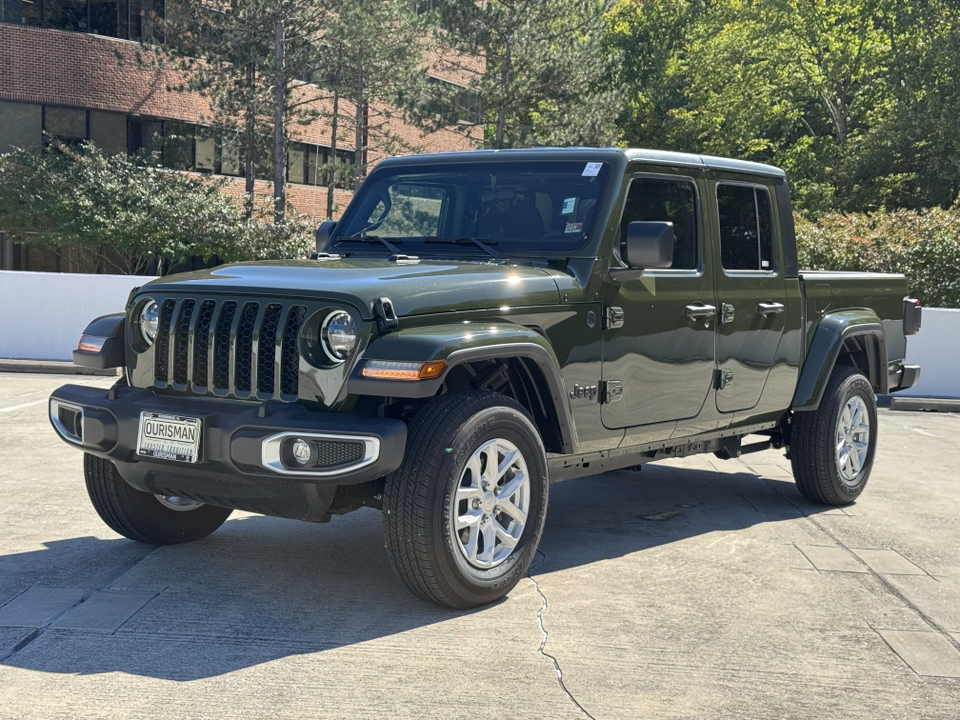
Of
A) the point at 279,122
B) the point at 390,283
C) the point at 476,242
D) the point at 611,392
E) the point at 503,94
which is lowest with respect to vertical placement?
the point at 611,392

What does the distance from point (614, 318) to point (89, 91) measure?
107ft

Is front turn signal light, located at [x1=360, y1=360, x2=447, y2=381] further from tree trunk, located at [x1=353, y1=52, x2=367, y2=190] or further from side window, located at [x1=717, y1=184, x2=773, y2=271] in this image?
tree trunk, located at [x1=353, y1=52, x2=367, y2=190]

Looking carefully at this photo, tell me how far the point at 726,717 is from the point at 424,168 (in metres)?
3.69

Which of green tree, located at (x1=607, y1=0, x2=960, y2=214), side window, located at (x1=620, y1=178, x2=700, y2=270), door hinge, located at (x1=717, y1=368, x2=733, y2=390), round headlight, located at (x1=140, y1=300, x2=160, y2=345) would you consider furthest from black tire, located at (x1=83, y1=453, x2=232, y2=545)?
green tree, located at (x1=607, y1=0, x2=960, y2=214)

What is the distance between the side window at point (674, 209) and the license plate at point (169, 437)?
2.45 m

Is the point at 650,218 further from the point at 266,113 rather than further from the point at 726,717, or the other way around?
the point at 266,113

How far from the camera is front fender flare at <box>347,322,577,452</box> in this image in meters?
4.79

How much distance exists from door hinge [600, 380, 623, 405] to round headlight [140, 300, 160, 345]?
2.13 m

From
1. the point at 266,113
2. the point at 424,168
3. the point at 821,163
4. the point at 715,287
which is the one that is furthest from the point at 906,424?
the point at 821,163

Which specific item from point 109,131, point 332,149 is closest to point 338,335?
point 109,131

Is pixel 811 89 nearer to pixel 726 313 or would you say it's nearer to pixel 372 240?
pixel 726 313

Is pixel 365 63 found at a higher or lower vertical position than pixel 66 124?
higher

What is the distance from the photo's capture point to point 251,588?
5496 millimetres

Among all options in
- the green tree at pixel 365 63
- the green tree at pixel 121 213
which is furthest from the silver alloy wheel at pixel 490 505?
the green tree at pixel 365 63
